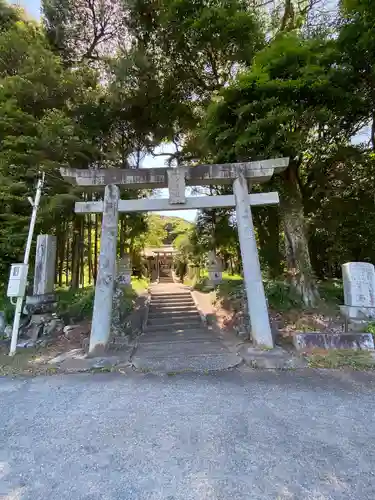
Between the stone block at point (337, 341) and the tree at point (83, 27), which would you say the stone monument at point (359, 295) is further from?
the tree at point (83, 27)

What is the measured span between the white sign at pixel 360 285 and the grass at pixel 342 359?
3.59 ft

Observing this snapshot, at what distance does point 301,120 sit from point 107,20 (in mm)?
7973

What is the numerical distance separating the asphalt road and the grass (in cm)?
35

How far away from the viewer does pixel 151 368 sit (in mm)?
4113

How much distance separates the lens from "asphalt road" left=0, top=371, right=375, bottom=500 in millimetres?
1807

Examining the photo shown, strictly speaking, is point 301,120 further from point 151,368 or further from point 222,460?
point 222,460

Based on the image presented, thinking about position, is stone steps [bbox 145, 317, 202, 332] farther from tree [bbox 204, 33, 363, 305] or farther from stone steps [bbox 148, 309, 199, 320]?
tree [bbox 204, 33, 363, 305]

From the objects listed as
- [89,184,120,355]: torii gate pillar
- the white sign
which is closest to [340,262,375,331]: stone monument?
the white sign

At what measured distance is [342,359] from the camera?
4.18 meters

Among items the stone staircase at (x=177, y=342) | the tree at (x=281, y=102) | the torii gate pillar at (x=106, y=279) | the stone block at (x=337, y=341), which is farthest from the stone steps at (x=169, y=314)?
the stone block at (x=337, y=341)

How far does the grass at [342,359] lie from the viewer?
401cm

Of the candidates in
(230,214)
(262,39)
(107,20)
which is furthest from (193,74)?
(230,214)

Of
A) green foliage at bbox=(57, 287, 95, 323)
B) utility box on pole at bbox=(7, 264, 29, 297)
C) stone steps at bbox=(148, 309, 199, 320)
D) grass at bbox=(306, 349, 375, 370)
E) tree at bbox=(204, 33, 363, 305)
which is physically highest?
tree at bbox=(204, 33, 363, 305)

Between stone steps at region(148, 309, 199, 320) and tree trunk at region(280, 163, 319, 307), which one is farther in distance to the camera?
stone steps at region(148, 309, 199, 320)
